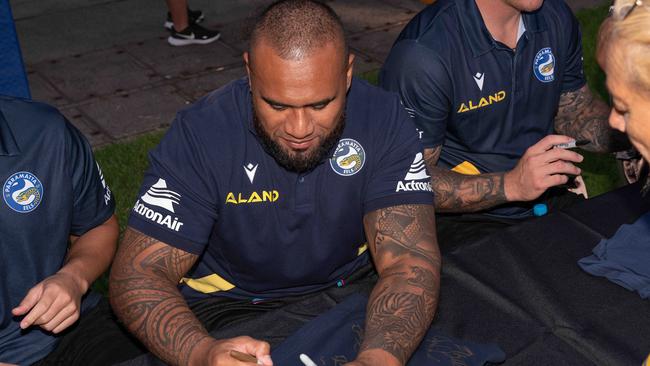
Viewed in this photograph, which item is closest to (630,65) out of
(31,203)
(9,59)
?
(31,203)

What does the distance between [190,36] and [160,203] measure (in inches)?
173

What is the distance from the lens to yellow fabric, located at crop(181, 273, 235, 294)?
3.03m

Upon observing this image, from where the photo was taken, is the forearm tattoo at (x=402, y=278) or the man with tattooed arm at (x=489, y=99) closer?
the forearm tattoo at (x=402, y=278)

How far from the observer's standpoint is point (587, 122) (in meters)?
3.74

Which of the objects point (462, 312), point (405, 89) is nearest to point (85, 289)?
point (462, 312)

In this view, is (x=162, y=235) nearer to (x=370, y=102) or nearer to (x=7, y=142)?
(x=7, y=142)

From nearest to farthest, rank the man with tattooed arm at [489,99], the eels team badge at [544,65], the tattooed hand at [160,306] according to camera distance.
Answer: the tattooed hand at [160,306] → the man with tattooed arm at [489,99] → the eels team badge at [544,65]

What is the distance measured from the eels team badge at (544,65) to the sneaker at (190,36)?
3.87 m

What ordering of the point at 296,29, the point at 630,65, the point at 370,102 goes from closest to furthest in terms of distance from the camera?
the point at 630,65, the point at 296,29, the point at 370,102

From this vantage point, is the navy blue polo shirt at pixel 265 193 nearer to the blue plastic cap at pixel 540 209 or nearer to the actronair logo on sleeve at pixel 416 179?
the actronair logo on sleeve at pixel 416 179

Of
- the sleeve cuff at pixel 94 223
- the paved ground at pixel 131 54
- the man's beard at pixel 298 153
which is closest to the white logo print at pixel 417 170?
the man's beard at pixel 298 153

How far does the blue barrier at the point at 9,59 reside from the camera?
438cm

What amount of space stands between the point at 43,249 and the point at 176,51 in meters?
4.25

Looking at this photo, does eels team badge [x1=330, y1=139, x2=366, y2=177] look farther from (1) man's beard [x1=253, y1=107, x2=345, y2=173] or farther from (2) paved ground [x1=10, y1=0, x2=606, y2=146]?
(2) paved ground [x1=10, y1=0, x2=606, y2=146]
